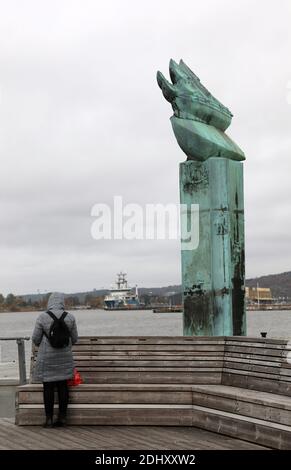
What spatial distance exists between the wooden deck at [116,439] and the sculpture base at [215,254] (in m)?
1.75

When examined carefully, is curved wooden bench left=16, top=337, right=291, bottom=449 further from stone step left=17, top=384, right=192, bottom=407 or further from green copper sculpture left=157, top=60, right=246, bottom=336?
green copper sculpture left=157, top=60, right=246, bottom=336

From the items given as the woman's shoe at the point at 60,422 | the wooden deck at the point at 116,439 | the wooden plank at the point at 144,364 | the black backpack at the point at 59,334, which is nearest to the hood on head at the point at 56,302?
the black backpack at the point at 59,334

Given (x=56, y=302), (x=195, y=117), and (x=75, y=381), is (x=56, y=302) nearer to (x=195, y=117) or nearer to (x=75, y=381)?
(x=75, y=381)

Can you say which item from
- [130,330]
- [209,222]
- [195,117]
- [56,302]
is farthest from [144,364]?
[130,330]

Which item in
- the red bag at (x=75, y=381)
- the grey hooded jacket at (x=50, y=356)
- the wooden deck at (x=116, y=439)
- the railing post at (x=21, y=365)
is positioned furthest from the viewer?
the railing post at (x=21, y=365)

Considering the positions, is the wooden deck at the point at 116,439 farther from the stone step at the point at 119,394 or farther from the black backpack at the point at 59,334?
the black backpack at the point at 59,334

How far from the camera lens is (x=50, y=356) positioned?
301 inches

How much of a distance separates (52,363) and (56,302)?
0.69 metres

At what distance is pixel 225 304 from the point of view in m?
8.72

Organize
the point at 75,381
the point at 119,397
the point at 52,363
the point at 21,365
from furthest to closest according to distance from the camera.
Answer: the point at 21,365, the point at 75,381, the point at 119,397, the point at 52,363

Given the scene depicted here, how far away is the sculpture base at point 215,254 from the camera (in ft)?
28.7

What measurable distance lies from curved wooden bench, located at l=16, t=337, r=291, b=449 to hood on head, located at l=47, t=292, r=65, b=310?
2.16ft
